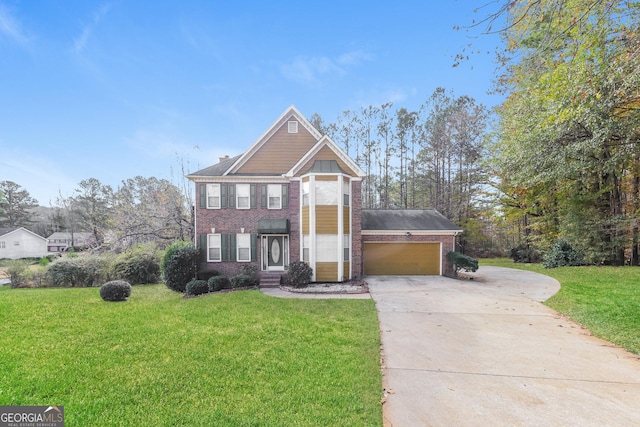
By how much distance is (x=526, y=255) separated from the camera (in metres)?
22.4

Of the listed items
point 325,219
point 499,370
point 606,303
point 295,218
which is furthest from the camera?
point 295,218

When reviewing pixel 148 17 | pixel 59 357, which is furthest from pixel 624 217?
pixel 148 17

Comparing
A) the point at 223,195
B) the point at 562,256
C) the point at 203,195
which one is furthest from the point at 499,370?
the point at 562,256

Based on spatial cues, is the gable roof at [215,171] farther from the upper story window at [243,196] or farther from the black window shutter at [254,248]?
the black window shutter at [254,248]

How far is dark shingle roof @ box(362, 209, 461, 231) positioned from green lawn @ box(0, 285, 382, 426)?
25.0 feet

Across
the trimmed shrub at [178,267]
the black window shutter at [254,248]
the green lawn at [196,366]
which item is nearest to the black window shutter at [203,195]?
the trimmed shrub at [178,267]

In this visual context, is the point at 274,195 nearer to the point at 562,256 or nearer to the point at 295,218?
the point at 295,218

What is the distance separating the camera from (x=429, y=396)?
3.86 metres

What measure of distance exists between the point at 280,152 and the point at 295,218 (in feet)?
12.3

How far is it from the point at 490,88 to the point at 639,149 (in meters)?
11.0

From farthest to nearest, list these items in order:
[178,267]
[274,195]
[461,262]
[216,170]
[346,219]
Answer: [216,170] → [461,262] → [274,195] → [346,219] → [178,267]

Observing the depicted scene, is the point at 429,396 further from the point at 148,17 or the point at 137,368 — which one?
the point at 148,17

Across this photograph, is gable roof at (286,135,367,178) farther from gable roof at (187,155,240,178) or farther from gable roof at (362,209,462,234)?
gable roof at (187,155,240,178)

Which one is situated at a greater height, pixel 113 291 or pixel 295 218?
pixel 295 218
